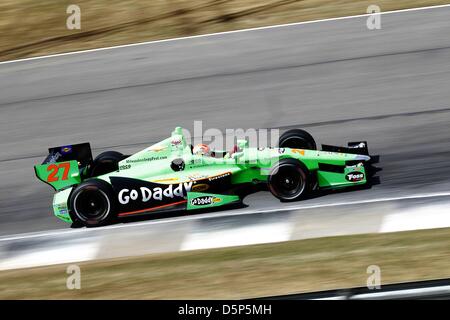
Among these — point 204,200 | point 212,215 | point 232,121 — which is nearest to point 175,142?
point 204,200

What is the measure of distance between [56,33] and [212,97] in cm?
554

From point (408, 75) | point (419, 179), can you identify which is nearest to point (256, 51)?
point (408, 75)

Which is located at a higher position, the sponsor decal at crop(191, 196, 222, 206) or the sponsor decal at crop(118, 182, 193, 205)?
the sponsor decal at crop(118, 182, 193, 205)

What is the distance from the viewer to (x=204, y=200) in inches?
384

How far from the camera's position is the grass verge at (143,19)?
666 inches

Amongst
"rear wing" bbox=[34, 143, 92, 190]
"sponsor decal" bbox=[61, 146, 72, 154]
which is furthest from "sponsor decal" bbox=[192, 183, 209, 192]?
"sponsor decal" bbox=[61, 146, 72, 154]

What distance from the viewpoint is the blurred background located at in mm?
8094

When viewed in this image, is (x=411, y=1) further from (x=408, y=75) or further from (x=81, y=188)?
(x=81, y=188)

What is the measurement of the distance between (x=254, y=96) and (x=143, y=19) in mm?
5190

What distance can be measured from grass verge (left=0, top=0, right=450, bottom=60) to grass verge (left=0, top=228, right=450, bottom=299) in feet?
29.5

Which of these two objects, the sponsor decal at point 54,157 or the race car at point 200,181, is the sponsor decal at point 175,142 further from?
the sponsor decal at point 54,157

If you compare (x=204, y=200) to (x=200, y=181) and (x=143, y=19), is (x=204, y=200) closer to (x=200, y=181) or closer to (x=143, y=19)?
(x=200, y=181)

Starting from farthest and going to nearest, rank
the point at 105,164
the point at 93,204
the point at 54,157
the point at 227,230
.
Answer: the point at 105,164 < the point at 54,157 < the point at 93,204 < the point at 227,230

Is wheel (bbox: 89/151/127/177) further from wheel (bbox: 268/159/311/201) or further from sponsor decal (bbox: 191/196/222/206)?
wheel (bbox: 268/159/311/201)
